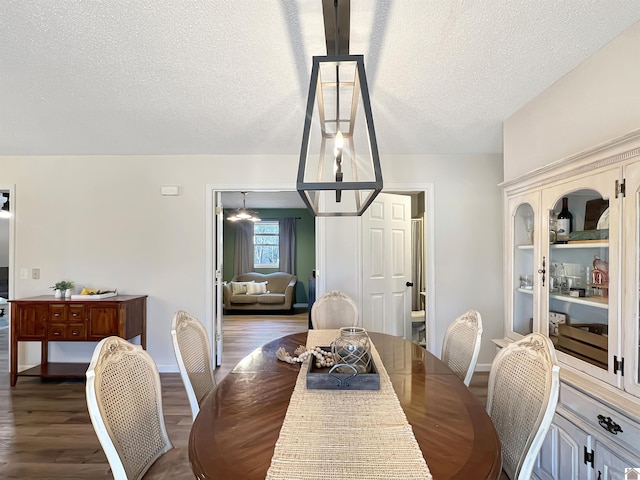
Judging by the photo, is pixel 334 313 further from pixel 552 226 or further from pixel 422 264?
pixel 422 264

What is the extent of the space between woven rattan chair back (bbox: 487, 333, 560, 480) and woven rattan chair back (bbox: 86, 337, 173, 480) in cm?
127

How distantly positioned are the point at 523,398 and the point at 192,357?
1448 mm

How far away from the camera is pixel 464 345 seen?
1.93m

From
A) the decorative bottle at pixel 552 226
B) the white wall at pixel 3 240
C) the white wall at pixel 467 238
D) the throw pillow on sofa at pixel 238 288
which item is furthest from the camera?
the throw pillow on sofa at pixel 238 288

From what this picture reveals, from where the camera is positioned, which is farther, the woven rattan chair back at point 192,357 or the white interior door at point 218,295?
the white interior door at point 218,295

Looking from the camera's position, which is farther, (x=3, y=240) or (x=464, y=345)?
(x=3, y=240)

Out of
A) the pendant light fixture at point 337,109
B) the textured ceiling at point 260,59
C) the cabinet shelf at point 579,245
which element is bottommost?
the cabinet shelf at point 579,245

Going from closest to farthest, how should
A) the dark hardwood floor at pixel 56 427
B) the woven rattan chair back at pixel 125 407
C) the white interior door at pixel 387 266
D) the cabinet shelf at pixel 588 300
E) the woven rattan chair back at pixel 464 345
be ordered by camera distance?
the woven rattan chair back at pixel 125 407 < the cabinet shelf at pixel 588 300 < the woven rattan chair back at pixel 464 345 < the dark hardwood floor at pixel 56 427 < the white interior door at pixel 387 266

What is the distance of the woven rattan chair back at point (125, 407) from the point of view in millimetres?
1062

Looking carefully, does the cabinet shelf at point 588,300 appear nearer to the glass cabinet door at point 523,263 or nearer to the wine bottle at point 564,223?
the glass cabinet door at point 523,263

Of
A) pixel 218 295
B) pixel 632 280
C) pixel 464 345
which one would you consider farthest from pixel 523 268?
pixel 218 295

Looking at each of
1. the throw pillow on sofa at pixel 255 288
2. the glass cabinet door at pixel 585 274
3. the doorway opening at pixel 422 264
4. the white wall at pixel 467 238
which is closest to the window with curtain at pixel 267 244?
the throw pillow on sofa at pixel 255 288

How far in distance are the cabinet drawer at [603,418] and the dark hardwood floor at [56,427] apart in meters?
1.35

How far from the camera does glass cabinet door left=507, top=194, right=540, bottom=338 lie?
6.84 feet
